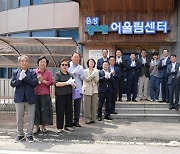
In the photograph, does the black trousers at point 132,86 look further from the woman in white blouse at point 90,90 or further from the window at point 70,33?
the window at point 70,33

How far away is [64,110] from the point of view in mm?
8164

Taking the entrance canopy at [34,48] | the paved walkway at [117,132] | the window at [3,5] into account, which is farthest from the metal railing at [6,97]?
the window at [3,5]

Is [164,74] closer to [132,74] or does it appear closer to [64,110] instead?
[132,74]

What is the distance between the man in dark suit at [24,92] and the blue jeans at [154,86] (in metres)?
5.43

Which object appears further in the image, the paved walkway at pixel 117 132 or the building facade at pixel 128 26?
Result: the building facade at pixel 128 26

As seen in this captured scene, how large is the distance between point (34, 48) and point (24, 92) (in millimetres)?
6111

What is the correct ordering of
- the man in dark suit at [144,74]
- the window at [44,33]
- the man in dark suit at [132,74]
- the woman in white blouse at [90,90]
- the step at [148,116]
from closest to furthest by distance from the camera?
1. the woman in white blouse at [90,90]
2. the step at [148,116]
3. the man in dark suit at [132,74]
4. the man in dark suit at [144,74]
5. the window at [44,33]

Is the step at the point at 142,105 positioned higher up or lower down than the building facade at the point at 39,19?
lower down

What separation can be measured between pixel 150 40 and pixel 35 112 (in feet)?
25.3

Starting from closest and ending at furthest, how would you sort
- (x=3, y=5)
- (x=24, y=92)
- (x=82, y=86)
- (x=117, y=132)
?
(x=24, y=92)
(x=117, y=132)
(x=82, y=86)
(x=3, y=5)

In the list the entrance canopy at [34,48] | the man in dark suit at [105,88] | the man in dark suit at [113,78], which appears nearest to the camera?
the man in dark suit at [105,88]

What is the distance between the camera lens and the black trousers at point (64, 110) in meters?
8.02

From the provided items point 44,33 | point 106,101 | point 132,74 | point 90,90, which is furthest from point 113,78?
point 44,33

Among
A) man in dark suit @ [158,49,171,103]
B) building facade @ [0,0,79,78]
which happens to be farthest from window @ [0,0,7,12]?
man in dark suit @ [158,49,171,103]
